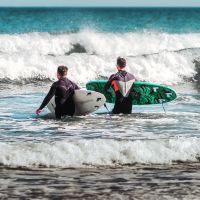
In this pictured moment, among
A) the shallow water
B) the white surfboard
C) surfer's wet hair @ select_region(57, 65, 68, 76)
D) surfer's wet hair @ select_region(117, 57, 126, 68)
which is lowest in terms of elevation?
the shallow water

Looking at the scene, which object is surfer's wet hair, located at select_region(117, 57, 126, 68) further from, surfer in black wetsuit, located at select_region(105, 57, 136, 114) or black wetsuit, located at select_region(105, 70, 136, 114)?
black wetsuit, located at select_region(105, 70, 136, 114)

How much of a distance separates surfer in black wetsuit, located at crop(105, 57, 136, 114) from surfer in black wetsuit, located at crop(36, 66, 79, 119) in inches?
31.3

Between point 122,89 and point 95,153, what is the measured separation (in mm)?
3853

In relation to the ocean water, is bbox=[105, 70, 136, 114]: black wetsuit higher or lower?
higher

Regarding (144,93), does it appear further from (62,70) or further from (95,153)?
(95,153)

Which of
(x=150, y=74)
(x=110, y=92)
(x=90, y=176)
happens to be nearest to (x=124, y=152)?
(x=90, y=176)

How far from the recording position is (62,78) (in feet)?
39.1

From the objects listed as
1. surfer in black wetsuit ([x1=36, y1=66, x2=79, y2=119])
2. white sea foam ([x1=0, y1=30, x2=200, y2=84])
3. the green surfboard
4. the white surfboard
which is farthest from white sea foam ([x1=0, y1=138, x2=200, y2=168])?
white sea foam ([x1=0, y1=30, x2=200, y2=84])

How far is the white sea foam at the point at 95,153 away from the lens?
334 inches

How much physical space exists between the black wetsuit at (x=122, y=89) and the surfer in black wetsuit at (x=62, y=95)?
79 cm

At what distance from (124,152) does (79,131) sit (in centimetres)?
216

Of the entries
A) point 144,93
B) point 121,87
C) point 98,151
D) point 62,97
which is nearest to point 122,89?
point 121,87

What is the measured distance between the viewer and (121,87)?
12.5m

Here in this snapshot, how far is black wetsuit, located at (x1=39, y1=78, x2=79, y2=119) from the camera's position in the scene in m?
11.8
